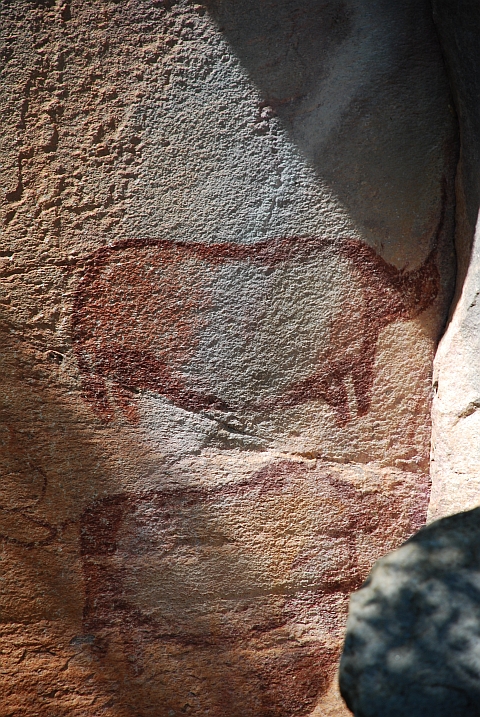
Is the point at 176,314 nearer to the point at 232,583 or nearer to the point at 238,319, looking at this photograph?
the point at 238,319

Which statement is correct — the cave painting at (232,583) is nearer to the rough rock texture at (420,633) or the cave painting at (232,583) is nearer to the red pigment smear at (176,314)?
the red pigment smear at (176,314)

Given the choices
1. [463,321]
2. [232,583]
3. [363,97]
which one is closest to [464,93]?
[363,97]

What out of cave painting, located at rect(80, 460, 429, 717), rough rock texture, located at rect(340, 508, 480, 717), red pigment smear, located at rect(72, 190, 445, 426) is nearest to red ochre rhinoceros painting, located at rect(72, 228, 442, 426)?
red pigment smear, located at rect(72, 190, 445, 426)

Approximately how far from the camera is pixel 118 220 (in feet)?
3.43

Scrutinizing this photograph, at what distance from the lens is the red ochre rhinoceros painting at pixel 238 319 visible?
41.9 inches

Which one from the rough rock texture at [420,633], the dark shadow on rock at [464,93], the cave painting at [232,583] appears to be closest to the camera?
the rough rock texture at [420,633]

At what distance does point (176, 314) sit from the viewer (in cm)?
108

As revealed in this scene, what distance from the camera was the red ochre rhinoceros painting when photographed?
107cm

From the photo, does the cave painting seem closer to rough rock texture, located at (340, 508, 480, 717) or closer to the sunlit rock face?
the sunlit rock face

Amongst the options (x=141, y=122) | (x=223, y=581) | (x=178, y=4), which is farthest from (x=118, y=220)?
(x=223, y=581)

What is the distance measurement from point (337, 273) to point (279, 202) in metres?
0.18

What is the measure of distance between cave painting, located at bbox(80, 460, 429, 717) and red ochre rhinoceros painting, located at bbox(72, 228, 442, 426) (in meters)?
0.17

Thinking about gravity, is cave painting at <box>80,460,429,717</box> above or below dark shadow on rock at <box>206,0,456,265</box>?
below

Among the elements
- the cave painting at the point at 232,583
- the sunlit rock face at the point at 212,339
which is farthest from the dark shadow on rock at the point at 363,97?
the cave painting at the point at 232,583
